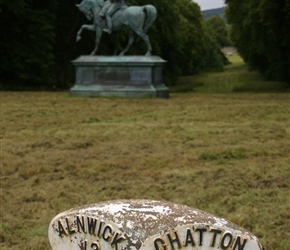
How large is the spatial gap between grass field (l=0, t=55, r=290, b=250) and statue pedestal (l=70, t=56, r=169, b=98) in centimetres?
661

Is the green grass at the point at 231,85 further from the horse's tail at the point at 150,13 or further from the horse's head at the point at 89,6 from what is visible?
the horse's head at the point at 89,6

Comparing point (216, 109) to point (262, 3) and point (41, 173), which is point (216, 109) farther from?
point (262, 3)

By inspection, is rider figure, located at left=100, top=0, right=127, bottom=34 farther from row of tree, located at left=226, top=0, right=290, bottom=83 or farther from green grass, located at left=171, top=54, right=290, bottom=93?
green grass, located at left=171, top=54, right=290, bottom=93

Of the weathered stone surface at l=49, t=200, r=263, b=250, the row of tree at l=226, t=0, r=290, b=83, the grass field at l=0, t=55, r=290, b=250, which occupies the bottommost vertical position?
the grass field at l=0, t=55, r=290, b=250

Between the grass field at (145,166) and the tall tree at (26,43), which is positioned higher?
the tall tree at (26,43)

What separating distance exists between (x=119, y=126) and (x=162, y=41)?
28.3 m

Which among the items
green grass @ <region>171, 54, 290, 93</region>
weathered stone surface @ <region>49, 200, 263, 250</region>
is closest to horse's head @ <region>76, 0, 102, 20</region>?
green grass @ <region>171, 54, 290, 93</region>

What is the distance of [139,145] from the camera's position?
8.87 m

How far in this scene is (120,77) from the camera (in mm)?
19891

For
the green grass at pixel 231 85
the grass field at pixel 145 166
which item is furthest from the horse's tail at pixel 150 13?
the green grass at pixel 231 85

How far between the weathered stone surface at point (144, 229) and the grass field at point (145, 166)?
8.07 feet

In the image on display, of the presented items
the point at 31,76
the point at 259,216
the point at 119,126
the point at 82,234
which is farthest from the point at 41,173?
the point at 31,76

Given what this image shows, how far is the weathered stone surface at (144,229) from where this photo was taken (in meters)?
1.86

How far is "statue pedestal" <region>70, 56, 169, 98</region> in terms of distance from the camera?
19.5 metres
